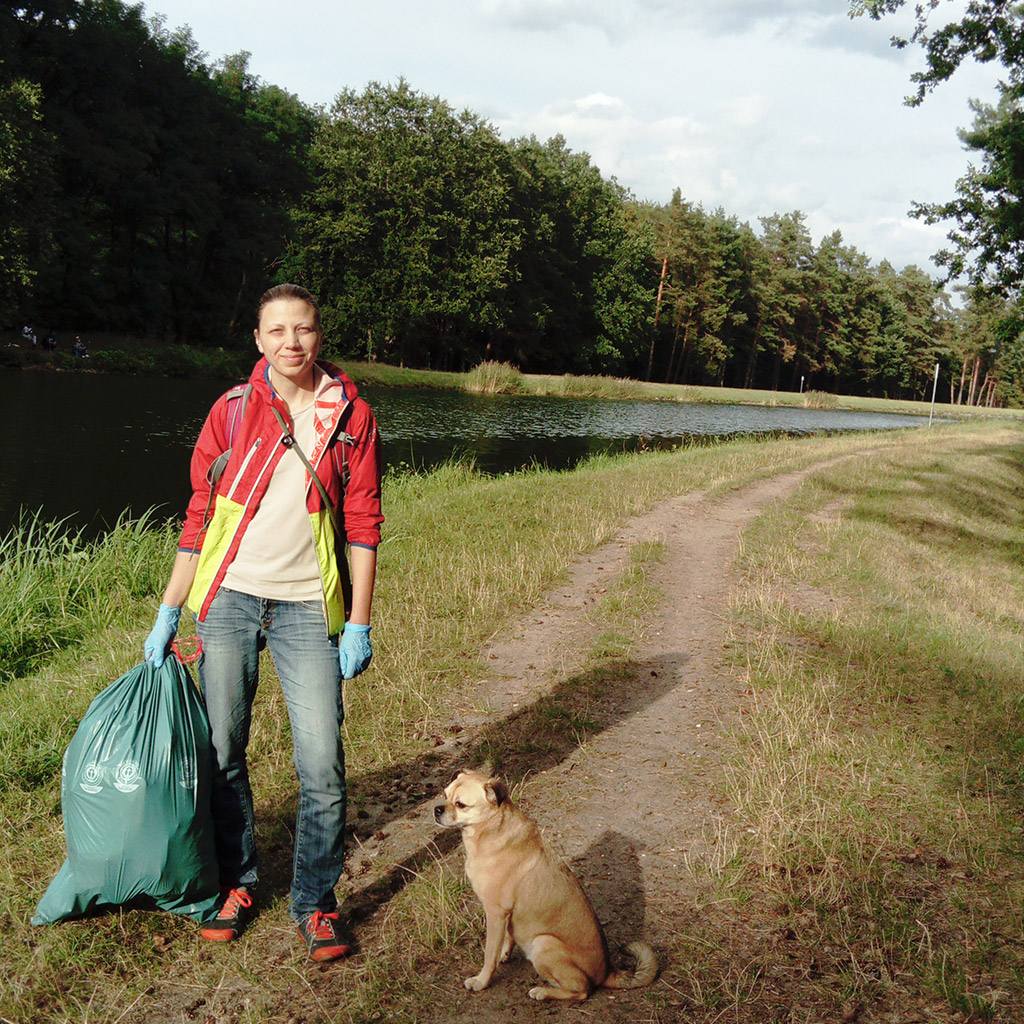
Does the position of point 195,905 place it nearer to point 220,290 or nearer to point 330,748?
point 330,748

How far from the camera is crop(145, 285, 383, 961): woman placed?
315 centimetres

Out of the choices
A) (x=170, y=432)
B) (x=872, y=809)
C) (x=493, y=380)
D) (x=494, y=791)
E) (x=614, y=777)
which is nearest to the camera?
(x=494, y=791)

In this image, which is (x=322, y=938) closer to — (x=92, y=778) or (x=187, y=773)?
(x=187, y=773)

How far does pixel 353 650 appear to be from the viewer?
3.20 meters

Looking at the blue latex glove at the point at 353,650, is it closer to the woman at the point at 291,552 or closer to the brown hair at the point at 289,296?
the woman at the point at 291,552

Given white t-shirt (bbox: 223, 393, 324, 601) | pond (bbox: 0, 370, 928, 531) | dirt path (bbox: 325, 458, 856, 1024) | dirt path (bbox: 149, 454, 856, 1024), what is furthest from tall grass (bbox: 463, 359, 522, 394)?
white t-shirt (bbox: 223, 393, 324, 601)

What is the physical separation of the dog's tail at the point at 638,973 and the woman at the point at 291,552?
102 cm

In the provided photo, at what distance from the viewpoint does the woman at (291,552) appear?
315 centimetres

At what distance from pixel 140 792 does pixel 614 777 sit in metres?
2.67

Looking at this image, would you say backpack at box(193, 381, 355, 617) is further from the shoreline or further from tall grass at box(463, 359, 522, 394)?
tall grass at box(463, 359, 522, 394)

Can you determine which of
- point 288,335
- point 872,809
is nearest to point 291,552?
point 288,335

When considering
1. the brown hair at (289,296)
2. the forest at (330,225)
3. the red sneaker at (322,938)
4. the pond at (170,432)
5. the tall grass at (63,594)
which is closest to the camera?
the brown hair at (289,296)

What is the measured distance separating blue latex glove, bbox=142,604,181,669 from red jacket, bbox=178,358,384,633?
9 centimetres

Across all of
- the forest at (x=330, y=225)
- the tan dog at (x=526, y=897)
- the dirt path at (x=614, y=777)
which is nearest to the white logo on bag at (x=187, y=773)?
the tan dog at (x=526, y=897)
